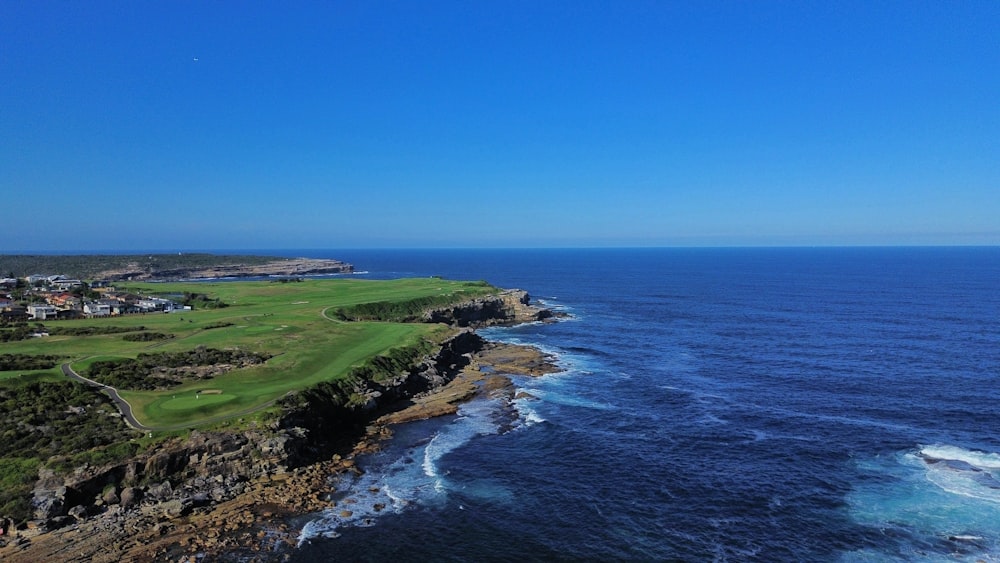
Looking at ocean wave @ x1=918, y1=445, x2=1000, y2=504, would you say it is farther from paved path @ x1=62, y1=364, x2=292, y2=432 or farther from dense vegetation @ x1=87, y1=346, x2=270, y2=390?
dense vegetation @ x1=87, y1=346, x2=270, y2=390

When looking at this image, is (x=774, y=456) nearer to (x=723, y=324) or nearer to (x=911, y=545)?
(x=911, y=545)

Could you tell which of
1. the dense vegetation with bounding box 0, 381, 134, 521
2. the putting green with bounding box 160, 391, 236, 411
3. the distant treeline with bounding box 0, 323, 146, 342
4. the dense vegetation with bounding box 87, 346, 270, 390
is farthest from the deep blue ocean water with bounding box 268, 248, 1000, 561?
the distant treeline with bounding box 0, 323, 146, 342

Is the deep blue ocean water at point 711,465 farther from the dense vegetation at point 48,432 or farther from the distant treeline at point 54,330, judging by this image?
the distant treeline at point 54,330

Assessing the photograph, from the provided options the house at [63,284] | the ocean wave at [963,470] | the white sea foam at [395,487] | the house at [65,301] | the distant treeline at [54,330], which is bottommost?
the white sea foam at [395,487]

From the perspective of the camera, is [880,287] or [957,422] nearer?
[957,422]

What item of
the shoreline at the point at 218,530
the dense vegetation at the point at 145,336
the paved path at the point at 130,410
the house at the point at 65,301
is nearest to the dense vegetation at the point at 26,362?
the paved path at the point at 130,410

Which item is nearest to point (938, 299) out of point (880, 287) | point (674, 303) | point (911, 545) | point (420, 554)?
point (880, 287)

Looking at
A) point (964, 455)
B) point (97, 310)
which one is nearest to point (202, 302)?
point (97, 310)
